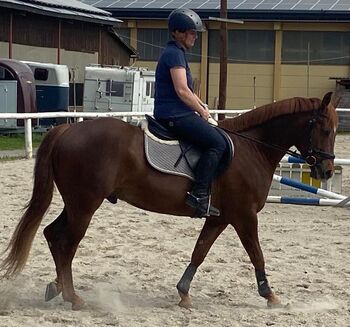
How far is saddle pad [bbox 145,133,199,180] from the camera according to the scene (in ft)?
21.6

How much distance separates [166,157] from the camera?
6.64 metres

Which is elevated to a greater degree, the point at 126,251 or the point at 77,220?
the point at 77,220

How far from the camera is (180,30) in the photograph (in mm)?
6676

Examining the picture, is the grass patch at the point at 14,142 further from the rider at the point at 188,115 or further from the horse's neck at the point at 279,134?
the rider at the point at 188,115

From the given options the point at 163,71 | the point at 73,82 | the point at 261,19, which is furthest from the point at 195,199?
the point at 261,19

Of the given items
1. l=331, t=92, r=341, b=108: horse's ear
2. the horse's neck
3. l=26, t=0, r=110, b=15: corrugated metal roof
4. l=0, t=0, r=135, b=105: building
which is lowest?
the horse's neck

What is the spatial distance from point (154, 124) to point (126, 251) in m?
2.28

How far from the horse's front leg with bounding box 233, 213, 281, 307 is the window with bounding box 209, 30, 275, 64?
126ft

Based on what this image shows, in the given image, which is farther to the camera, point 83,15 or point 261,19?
point 261,19

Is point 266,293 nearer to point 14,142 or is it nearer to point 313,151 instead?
point 313,151

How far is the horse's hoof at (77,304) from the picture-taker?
6.44m

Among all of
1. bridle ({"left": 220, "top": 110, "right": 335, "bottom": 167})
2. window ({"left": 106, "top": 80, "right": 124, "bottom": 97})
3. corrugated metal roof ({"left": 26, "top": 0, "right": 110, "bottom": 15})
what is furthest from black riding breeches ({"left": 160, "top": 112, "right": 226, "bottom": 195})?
corrugated metal roof ({"left": 26, "top": 0, "right": 110, "bottom": 15})

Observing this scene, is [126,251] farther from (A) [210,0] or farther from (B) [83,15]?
(A) [210,0]

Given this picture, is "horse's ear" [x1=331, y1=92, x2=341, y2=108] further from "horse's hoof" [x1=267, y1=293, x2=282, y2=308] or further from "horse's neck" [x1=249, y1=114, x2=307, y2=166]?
"horse's hoof" [x1=267, y1=293, x2=282, y2=308]
